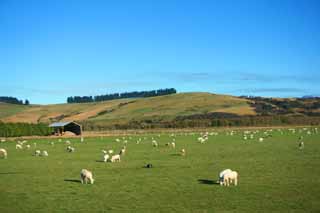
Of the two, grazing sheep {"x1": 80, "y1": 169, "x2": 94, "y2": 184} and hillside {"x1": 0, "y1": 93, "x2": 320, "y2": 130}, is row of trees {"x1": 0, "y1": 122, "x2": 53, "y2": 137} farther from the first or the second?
grazing sheep {"x1": 80, "y1": 169, "x2": 94, "y2": 184}

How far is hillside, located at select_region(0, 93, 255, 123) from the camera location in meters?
140

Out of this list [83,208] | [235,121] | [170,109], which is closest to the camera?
[83,208]

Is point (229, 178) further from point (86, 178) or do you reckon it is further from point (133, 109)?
point (133, 109)

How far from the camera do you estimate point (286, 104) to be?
14162 cm

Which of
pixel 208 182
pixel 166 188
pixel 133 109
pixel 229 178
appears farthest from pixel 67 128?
pixel 229 178

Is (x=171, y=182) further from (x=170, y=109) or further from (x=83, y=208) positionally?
(x=170, y=109)

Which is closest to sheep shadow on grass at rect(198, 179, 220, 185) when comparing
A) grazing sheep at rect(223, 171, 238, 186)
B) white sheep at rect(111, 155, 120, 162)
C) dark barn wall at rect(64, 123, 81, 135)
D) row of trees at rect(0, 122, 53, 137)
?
grazing sheep at rect(223, 171, 238, 186)

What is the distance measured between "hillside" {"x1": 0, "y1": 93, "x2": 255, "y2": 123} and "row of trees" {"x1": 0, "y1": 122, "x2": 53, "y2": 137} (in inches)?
1794

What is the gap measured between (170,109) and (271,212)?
13288cm

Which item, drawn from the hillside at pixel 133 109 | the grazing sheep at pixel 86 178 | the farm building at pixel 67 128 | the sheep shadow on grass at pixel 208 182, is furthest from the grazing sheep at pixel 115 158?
the hillside at pixel 133 109

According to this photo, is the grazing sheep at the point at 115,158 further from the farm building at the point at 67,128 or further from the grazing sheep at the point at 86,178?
the farm building at the point at 67,128

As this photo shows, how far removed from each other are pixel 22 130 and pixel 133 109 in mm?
70540

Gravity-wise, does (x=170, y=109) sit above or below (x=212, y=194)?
above

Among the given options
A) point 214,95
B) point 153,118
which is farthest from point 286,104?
point 153,118
